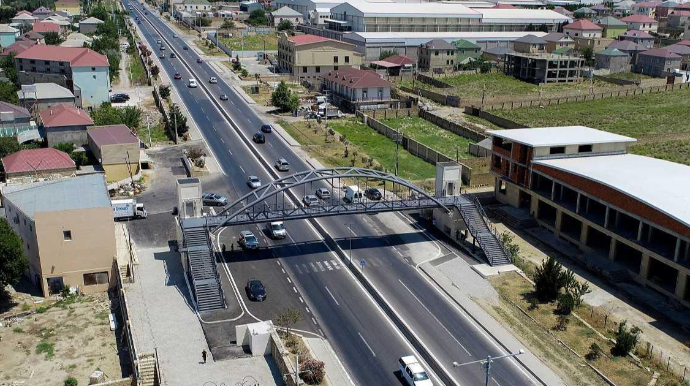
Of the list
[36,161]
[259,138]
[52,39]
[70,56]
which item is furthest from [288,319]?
[52,39]

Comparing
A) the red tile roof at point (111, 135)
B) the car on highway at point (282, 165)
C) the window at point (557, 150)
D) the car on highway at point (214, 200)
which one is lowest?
the car on highway at point (214, 200)

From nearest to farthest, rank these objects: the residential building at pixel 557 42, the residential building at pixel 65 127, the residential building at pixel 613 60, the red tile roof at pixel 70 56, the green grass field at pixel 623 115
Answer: the residential building at pixel 65 127
the green grass field at pixel 623 115
the red tile roof at pixel 70 56
the residential building at pixel 613 60
the residential building at pixel 557 42

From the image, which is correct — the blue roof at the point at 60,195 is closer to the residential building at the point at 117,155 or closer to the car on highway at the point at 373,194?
the residential building at the point at 117,155

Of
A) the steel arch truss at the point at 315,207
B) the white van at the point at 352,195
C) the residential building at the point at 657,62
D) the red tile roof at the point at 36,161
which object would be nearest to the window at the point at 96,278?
the steel arch truss at the point at 315,207

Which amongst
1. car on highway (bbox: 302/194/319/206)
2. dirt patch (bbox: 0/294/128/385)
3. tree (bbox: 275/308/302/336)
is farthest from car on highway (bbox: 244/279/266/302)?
car on highway (bbox: 302/194/319/206)

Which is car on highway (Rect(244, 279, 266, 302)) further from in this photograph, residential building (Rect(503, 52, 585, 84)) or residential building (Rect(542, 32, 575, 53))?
residential building (Rect(542, 32, 575, 53))

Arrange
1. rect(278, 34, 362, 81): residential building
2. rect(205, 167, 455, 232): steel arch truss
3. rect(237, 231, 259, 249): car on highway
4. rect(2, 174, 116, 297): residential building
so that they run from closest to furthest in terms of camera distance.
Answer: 1. rect(2, 174, 116, 297): residential building
2. rect(205, 167, 455, 232): steel arch truss
3. rect(237, 231, 259, 249): car on highway
4. rect(278, 34, 362, 81): residential building

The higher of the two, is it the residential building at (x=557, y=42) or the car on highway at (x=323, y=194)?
the residential building at (x=557, y=42)

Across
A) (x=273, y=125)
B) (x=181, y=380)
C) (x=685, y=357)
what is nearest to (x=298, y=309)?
(x=181, y=380)
